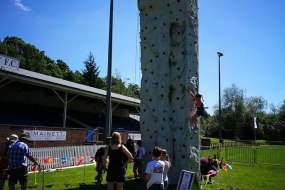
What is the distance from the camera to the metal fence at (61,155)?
17.3 m

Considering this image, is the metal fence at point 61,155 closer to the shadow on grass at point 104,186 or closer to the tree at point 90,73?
the shadow on grass at point 104,186

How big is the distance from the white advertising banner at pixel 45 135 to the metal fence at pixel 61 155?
1297mm

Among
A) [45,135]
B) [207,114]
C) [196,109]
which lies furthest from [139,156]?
[207,114]

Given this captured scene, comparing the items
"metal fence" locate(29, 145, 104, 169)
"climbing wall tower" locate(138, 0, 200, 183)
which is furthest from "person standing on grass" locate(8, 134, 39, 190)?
"metal fence" locate(29, 145, 104, 169)

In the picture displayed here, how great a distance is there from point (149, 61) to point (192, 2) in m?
2.89

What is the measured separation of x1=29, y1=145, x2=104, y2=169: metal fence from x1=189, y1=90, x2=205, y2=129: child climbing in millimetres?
6394

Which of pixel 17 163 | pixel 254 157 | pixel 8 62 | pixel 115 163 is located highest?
pixel 8 62

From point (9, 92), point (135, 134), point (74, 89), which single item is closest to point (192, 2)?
point (74, 89)

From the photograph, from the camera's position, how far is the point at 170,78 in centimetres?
1320

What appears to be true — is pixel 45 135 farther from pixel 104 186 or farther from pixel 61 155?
pixel 104 186

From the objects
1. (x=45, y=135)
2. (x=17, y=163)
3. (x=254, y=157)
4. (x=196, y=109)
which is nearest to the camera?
(x=17, y=163)

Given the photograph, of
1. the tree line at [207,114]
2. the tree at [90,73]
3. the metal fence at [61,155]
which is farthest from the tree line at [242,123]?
the metal fence at [61,155]

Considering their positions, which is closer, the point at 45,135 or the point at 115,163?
the point at 115,163

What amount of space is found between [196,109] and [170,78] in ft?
5.27
